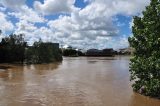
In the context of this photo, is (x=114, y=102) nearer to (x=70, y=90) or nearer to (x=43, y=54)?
(x=70, y=90)

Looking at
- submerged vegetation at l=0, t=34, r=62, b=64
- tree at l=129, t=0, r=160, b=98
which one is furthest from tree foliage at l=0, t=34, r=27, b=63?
tree at l=129, t=0, r=160, b=98

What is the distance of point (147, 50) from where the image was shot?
2272 cm

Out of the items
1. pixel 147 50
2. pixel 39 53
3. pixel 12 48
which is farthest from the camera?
pixel 39 53

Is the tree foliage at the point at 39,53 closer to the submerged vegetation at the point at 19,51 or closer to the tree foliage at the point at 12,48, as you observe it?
the submerged vegetation at the point at 19,51

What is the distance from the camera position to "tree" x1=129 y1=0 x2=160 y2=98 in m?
21.3

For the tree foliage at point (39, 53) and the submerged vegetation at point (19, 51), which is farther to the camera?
the tree foliage at point (39, 53)

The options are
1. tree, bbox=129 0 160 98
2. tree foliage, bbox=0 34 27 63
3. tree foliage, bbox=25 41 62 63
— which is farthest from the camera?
tree foliage, bbox=25 41 62 63

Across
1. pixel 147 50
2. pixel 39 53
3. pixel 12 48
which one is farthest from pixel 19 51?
pixel 147 50

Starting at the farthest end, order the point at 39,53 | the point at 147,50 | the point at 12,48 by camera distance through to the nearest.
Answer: the point at 39,53 < the point at 12,48 < the point at 147,50

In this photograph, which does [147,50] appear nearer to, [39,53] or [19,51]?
[19,51]

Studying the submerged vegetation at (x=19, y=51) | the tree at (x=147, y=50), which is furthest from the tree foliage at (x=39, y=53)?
the tree at (x=147, y=50)

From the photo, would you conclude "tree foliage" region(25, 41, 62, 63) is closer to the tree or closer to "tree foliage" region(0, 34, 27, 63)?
"tree foliage" region(0, 34, 27, 63)

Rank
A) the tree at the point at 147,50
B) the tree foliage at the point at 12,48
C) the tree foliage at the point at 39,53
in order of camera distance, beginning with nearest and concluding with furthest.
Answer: the tree at the point at 147,50, the tree foliage at the point at 12,48, the tree foliage at the point at 39,53

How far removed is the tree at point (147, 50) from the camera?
21.3 m
